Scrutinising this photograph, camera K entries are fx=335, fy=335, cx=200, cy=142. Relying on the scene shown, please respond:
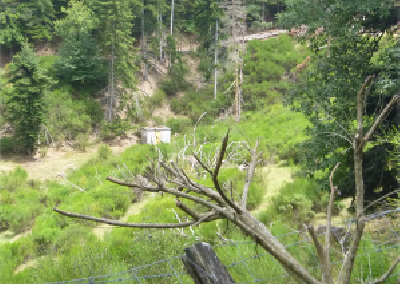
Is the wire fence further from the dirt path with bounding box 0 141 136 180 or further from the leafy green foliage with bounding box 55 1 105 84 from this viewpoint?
the leafy green foliage with bounding box 55 1 105 84

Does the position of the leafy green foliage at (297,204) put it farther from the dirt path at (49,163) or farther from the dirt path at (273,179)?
the dirt path at (49,163)

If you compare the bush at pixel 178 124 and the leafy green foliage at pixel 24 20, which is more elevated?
the leafy green foliage at pixel 24 20

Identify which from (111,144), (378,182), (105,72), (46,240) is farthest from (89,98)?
(378,182)

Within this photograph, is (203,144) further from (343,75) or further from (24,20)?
(24,20)

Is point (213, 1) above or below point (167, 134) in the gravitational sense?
above

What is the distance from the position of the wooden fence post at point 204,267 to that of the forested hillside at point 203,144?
0.19m

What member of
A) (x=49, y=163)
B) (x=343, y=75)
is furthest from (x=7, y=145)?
(x=343, y=75)

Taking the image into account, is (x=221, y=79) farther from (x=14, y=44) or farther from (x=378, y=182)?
(x=378, y=182)

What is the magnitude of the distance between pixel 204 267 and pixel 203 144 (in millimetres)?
5555

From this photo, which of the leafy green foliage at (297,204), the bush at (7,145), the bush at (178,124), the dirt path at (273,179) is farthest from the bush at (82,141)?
the leafy green foliage at (297,204)

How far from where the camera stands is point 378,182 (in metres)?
4.41

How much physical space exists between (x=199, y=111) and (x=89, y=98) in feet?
19.2

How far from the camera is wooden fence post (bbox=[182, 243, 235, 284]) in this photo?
→ 144 centimetres

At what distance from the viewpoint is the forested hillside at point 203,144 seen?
7.73 feet
